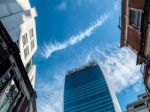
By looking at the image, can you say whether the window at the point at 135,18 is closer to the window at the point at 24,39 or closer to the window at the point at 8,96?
the window at the point at 8,96

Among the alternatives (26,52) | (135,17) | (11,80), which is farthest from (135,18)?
(26,52)

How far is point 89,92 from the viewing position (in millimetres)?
138750

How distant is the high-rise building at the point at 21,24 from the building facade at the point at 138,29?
841 inches

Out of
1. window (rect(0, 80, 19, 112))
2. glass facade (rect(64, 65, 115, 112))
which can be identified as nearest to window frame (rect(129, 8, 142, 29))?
window (rect(0, 80, 19, 112))

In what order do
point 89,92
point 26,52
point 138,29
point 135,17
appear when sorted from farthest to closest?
point 89,92 < point 26,52 < point 135,17 < point 138,29

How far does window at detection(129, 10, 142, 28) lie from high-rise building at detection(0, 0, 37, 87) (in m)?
22.7

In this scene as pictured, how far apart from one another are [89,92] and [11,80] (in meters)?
109

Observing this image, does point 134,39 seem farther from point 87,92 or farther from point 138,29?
point 87,92

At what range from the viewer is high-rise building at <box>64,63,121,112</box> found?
123575mm

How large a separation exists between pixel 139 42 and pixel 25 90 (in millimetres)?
16487

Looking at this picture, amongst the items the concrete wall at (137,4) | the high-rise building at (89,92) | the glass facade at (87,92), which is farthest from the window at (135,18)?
the glass facade at (87,92)

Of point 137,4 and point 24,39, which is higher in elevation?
point 137,4

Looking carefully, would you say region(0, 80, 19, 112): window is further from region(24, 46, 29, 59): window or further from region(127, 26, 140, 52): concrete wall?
region(24, 46, 29, 59): window

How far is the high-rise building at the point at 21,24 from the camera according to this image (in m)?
48.5
